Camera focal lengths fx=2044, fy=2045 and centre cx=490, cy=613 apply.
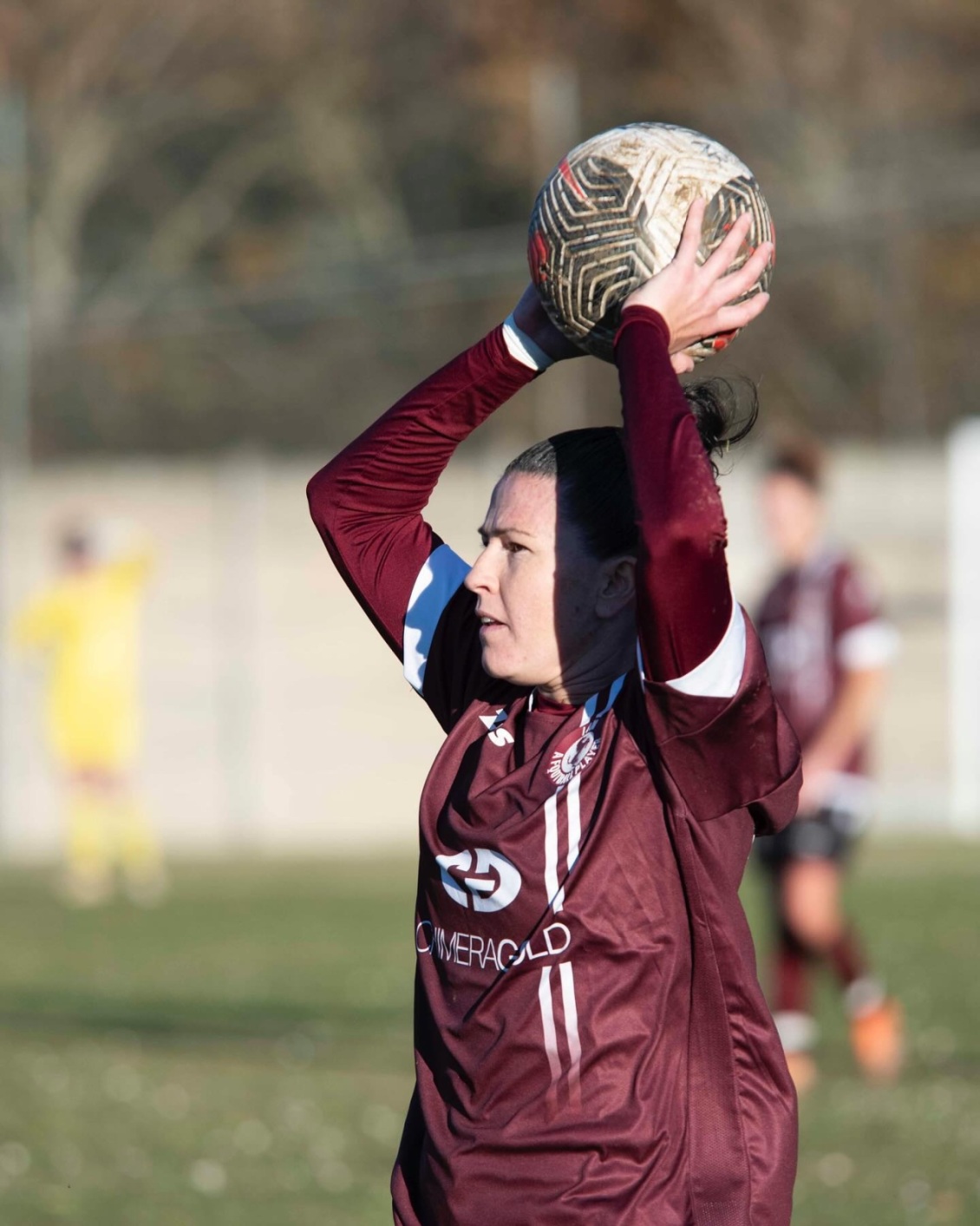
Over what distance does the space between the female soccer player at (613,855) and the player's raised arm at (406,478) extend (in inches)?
12.6

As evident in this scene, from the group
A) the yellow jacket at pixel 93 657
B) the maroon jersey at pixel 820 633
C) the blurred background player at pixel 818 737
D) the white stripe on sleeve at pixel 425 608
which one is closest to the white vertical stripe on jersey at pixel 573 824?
the white stripe on sleeve at pixel 425 608

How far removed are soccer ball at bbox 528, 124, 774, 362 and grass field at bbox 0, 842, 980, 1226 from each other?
3.29m

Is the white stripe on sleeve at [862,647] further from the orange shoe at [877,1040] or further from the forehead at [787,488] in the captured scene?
the orange shoe at [877,1040]

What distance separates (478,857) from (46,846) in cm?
1511

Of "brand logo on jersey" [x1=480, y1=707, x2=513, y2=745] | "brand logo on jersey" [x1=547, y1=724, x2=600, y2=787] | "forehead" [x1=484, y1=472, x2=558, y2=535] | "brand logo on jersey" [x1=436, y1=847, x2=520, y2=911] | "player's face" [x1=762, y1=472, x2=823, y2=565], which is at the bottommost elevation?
"brand logo on jersey" [x1=436, y1=847, x2=520, y2=911]

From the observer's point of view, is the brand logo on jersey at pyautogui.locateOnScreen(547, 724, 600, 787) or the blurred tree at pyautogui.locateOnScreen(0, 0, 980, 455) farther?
the blurred tree at pyautogui.locateOnScreen(0, 0, 980, 455)

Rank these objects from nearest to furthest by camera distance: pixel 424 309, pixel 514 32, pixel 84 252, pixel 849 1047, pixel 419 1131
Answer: pixel 419 1131, pixel 849 1047, pixel 424 309, pixel 84 252, pixel 514 32

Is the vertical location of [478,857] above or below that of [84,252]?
below

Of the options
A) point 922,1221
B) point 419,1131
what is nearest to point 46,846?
point 922,1221

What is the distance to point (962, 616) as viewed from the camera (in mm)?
16750

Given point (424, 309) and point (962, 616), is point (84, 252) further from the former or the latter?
point (962, 616)

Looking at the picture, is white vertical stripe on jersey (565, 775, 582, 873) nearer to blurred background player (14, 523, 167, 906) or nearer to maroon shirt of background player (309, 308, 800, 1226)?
maroon shirt of background player (309, 308, 800, 1226)

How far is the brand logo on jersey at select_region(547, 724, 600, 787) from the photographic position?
2.73m

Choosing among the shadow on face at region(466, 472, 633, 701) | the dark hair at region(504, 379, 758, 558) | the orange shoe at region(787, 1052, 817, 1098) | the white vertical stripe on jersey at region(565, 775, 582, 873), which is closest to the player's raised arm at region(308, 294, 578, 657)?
the dark hair at region(504, 379, 758, 558)
